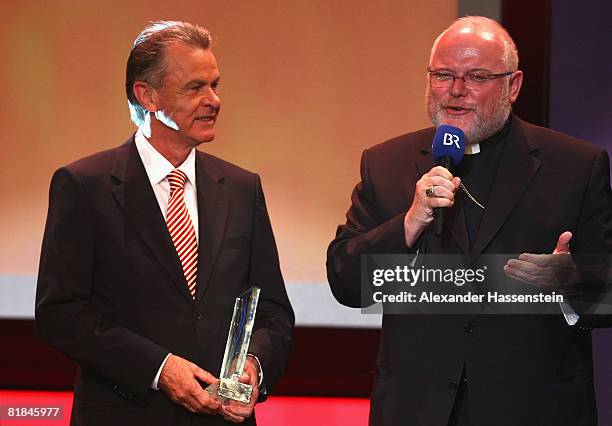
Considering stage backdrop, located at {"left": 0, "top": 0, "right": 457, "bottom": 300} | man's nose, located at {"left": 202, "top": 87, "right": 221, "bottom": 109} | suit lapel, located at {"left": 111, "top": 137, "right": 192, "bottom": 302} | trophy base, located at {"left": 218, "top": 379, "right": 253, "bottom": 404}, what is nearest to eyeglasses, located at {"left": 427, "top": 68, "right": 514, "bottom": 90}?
man's nose, located at {"left": 202, "top": 87, "right": 221, "bottom": 109}

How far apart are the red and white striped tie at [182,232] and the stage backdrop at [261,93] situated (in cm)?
243

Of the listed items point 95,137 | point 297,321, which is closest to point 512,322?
point 297,321

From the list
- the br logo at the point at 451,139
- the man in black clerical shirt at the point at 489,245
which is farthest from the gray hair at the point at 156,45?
the br logo at the point at 451,139

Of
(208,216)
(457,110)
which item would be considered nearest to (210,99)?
(208,216)

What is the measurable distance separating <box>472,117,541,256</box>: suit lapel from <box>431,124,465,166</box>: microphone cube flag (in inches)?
7.9

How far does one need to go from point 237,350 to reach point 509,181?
35.4 inches

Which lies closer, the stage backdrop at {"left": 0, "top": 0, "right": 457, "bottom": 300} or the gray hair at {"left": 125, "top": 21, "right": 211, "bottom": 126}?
the gray hair at {"left": 125, "top": 21, "right": 211, "bottom": 126}

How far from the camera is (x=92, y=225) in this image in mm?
2740

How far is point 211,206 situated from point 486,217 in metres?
0.78

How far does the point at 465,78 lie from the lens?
2809 mm

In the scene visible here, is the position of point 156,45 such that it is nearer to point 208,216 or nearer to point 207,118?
point 207,118

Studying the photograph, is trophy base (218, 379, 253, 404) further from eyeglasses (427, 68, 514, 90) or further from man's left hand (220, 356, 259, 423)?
eyeglasses (427, 68, 514, 90)

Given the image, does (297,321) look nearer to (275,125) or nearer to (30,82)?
(275,125)

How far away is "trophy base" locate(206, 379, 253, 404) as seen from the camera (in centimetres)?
264
